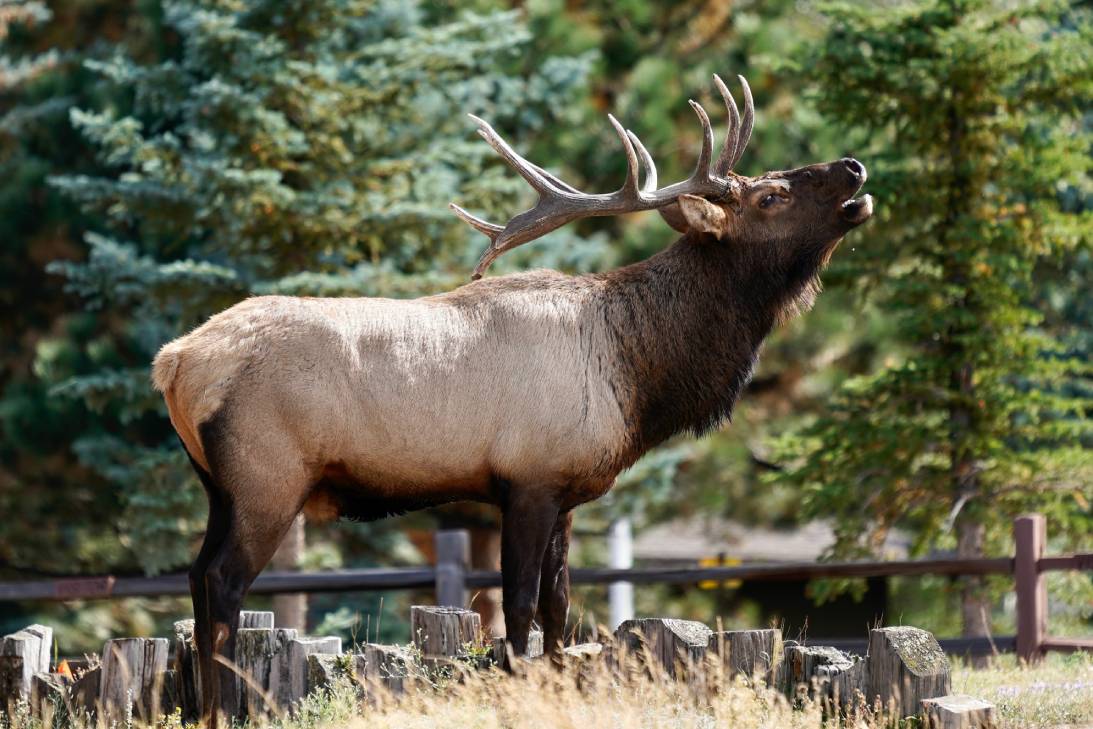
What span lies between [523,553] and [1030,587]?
164 inches

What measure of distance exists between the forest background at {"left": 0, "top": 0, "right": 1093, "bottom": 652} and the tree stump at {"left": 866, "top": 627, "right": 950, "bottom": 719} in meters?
3.02

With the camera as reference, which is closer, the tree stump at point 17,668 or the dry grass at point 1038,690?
the dry grass at point 1038,690

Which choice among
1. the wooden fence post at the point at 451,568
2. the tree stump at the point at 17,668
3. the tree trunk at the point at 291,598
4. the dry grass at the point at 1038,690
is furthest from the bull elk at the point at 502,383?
the tree trunk at the point at 291,598

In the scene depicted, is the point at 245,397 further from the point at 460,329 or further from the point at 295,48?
the point at 295,48

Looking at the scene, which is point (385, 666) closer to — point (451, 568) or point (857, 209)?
point (857, 209)

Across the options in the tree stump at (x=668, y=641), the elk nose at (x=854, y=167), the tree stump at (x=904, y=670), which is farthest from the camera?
the elk nose at (x=854, y=167)

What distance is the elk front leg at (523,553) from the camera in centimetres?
636

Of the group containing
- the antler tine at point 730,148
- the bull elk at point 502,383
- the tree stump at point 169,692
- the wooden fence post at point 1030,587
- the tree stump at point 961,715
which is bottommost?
the wooden fence post at point 1030,587

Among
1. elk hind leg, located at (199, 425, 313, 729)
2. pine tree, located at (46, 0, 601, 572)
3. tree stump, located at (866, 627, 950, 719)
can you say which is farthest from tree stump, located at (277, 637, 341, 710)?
pine tree, located at (46, 0, 601, 572)

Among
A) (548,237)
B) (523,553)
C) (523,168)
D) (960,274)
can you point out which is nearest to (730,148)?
(523,168)

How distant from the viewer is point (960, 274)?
36.5 ft

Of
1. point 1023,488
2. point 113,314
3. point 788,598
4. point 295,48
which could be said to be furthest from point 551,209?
point 788,598

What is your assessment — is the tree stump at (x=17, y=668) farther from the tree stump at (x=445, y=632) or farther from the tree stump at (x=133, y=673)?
the tree stump at (x=445, y=632)

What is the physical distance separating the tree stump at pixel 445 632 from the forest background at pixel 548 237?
4.12 feet
